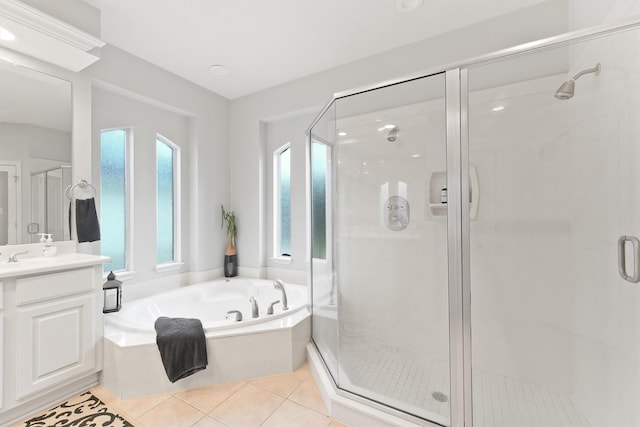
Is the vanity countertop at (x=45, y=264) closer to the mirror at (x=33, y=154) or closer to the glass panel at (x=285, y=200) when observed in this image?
the mirror at (x=33, y=154)

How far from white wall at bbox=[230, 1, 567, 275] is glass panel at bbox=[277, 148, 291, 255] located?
19 centimetres

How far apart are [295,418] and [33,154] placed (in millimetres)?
2422

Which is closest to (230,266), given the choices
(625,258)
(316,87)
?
(316,87)

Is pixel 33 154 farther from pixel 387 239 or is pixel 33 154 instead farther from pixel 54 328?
pixel 387 239

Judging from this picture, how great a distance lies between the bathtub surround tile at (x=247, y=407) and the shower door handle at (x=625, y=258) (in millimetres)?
1870

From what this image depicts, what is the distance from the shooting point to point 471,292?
57.5 inches

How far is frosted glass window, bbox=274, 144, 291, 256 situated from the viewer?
131 inches

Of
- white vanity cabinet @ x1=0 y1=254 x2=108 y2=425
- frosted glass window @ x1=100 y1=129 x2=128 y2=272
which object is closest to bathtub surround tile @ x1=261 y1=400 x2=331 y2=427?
white vanity cabinet @ x1=0 y1=254 x2=108 y2=425

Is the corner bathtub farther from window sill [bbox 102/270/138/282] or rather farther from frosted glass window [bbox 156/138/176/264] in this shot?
frosted glass window [bbox 156/138/176/264]

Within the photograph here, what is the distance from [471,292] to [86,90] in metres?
2.98

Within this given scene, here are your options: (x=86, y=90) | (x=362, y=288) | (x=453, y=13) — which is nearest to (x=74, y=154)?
(x=86, y=90)

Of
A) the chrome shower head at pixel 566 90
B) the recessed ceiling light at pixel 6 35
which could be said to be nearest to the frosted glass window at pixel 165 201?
the recessed ceiling light at pixel 6 35

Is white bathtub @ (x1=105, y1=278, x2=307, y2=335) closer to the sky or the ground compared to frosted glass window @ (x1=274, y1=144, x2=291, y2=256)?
closer to the ground

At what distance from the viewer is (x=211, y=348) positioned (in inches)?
75.0
